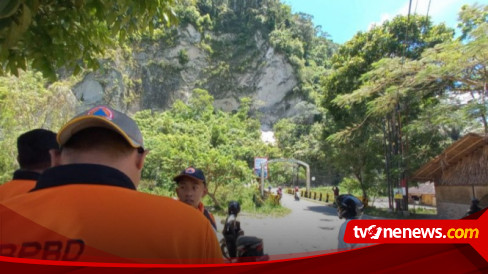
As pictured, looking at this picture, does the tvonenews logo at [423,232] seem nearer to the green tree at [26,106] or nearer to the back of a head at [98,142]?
the back of a head at [98,142]

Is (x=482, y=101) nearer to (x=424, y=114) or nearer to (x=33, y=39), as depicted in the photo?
(x=424, y=114)

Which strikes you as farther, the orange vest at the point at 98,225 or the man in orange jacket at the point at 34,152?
the man in orange jacket at the point at 34,152

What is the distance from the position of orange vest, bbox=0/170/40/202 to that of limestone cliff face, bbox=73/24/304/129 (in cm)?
96

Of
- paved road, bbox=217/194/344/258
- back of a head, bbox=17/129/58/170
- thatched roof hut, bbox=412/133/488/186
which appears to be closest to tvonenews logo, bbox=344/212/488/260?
paved road, bbox=217/194/344/258

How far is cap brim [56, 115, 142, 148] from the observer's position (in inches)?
28.9

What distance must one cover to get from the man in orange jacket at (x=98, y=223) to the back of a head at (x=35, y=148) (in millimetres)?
902

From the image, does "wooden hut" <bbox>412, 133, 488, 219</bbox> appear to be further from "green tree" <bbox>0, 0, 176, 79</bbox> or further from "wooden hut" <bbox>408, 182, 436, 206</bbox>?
"green tree" <bbox>0, 0, 176, 79</bbox>

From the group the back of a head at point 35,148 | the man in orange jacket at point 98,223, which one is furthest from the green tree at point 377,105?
the back of a head at point 35,148

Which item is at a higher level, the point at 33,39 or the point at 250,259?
the point at 33,39

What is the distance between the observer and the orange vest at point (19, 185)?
4.14ft

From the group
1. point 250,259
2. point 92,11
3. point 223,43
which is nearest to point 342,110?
point 223,43

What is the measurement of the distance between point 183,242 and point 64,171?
0.29m

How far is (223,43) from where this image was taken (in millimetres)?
2736

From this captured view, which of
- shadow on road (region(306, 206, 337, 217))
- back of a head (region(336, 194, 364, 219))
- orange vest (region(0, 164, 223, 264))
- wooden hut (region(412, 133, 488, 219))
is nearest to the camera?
orange vest (region(0, 164, 223, 264))
